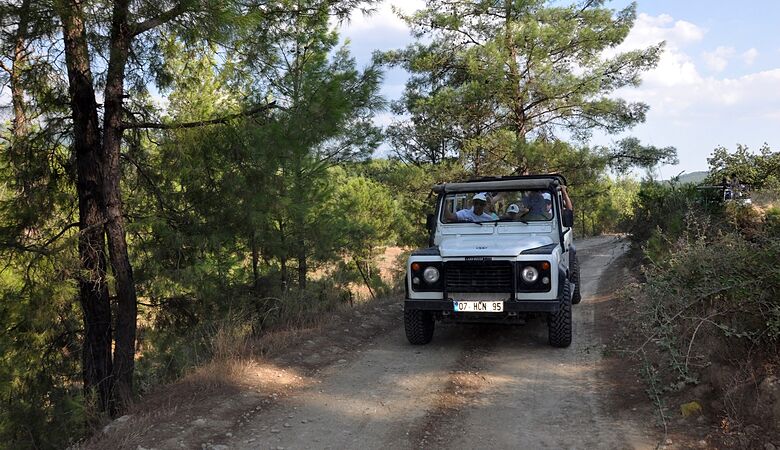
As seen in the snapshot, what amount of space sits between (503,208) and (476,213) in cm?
43

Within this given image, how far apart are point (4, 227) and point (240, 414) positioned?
163 inches

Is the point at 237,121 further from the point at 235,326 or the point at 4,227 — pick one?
the point at 4,227

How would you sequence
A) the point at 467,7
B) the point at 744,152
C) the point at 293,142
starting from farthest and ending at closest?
1. the point at 467,7
2. the point at 744,152
3. the point at 293,142

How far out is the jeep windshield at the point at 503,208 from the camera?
24.0ft

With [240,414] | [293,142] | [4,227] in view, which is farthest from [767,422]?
[4,227]

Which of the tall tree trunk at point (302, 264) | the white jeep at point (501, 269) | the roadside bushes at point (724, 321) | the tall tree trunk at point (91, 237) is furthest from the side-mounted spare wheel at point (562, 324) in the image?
the tall tree trunk at point (302, 264)

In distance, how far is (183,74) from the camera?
23.2 feet

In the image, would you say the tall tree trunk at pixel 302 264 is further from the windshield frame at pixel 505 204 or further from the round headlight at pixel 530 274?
the round headlight at pixel 530 274

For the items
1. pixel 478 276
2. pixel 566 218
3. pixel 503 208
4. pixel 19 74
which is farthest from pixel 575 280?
pixel 19 74

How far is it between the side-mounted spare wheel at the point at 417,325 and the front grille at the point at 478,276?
2.23 ft

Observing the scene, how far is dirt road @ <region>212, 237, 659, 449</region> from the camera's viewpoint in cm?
387

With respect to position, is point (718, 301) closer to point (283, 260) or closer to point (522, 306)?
point (522, 306)

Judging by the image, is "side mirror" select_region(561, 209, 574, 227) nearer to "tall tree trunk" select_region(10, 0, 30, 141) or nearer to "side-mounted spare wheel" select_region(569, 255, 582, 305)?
"side-mounted spare wheel" select_region(569, 255, 582, 305)

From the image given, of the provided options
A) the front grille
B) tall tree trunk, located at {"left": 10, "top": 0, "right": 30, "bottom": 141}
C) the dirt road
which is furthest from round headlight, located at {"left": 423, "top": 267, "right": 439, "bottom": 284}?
tall tree trunk, located at {"left": 10, "top": 0, "right": 30, "bottom": 141}
